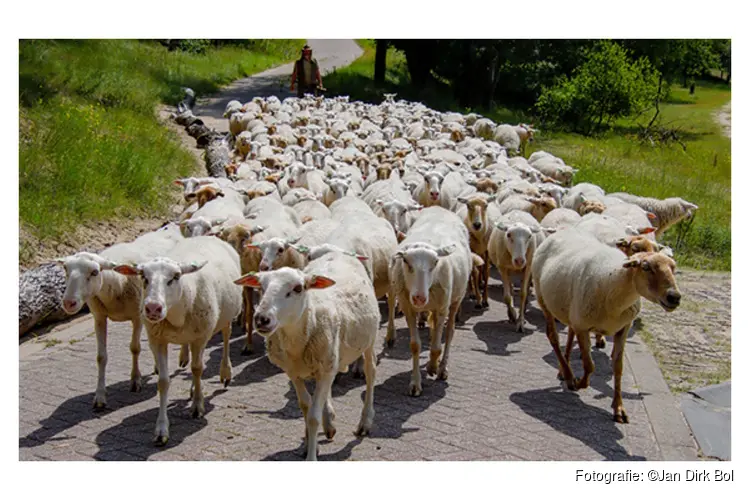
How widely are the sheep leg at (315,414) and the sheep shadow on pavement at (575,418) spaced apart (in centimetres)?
254

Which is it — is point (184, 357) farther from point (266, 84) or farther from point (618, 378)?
point (266, 84)

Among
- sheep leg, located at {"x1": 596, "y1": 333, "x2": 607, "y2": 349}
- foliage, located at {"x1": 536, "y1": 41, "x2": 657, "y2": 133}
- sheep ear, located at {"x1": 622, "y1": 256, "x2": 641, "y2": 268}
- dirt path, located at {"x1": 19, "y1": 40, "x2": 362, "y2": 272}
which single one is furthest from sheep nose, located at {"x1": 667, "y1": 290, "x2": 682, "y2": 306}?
foliage, located at {"x1": 536, "y1": 41, "x2": 657, "y2": 133}

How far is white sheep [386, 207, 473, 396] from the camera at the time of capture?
8.18m

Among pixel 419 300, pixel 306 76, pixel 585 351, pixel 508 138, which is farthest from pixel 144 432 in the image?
pixel 306 76

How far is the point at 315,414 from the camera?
6633mm

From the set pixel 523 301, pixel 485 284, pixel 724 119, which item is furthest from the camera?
pixel 724 119

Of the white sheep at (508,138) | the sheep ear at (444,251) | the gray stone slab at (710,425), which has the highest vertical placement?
the white sheep at (508,138)

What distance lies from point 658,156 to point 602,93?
646 cm

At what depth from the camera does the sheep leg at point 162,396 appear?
7.24m

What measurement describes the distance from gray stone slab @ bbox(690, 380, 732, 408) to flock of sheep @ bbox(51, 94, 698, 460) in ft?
4.36

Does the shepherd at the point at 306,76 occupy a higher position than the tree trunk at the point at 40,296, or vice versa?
the shepherd at the point at 306,76

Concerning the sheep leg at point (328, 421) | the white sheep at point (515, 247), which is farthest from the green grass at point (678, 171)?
the sheep leg at point (328, 421)

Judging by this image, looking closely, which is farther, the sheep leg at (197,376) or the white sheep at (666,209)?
the white sheep at (666,209)

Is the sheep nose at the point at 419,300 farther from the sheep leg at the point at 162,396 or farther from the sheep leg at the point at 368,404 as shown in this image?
the sheep leg at the point at 162,396
